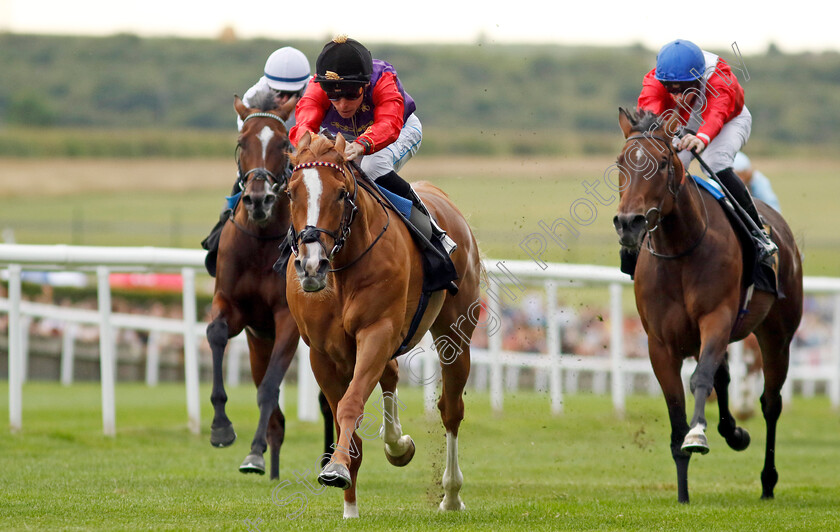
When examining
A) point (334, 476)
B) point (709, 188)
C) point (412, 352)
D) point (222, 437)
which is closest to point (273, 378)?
point (222, 437)

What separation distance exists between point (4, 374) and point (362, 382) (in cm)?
1418

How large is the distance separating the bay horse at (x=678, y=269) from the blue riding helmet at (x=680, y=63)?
0.25 meters

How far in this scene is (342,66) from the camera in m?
5.94

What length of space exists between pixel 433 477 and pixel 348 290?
2.68 m

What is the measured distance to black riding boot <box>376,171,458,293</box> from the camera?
6.11 metres

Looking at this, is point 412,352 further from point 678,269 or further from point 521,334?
point 521,334

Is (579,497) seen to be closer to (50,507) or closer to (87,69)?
(50,507)

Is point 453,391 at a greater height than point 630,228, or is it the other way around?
point 630,228

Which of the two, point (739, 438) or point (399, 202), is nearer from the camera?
point (399, 202)

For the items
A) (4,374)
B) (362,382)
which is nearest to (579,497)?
(362,382)

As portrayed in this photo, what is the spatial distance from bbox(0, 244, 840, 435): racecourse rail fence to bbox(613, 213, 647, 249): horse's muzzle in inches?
Result: 50.5

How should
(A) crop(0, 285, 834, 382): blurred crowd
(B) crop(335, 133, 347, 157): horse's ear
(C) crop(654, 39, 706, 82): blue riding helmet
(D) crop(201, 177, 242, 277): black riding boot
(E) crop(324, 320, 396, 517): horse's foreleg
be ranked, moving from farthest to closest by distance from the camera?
(A) crop(0, 285, 834, 382): blurred crowd, (D) crop(201, 177, 242, 277): black riding boot, (C) crop(654, 39, 706, 82): blue riding helmet, (B) crop(335, 133, 347, 157): horse's ear, (E) crop(324, 320, 396, 517): horse's foreleg

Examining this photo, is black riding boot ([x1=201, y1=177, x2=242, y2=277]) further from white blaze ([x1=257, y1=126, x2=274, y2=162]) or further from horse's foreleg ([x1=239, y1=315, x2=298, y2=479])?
horse's foreleg ([x1=239, y1=315, x2=298, y2=479])

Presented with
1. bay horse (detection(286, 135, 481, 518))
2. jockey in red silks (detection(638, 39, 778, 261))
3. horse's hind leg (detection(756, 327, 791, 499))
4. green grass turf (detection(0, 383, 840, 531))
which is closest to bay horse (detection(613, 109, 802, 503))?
jockey in red silks (detection(638, 39, 778, 261))
